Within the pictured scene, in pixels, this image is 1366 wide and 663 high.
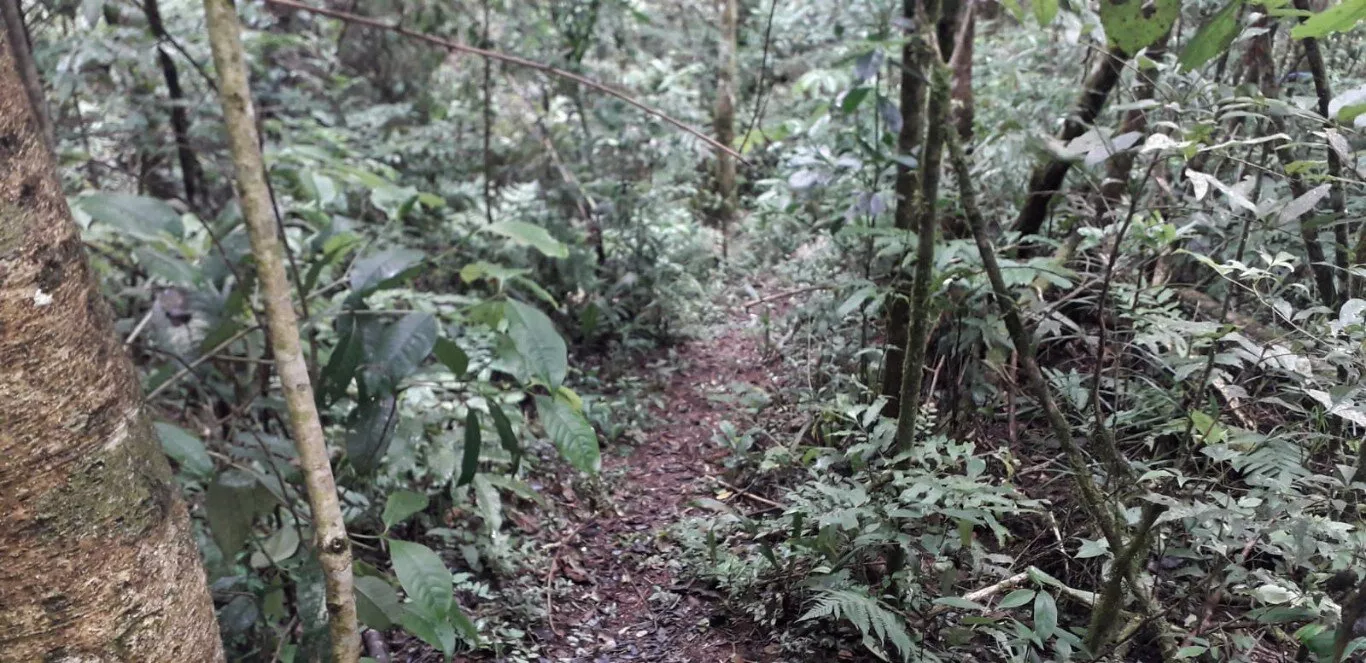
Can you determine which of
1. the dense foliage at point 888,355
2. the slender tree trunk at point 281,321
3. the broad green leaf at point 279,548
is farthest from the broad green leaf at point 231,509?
the slender tree trunk at point 281,321

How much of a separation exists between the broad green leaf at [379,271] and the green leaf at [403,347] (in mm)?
129

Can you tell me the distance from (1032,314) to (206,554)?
9.00 ft

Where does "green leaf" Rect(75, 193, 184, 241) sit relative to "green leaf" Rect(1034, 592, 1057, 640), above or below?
above

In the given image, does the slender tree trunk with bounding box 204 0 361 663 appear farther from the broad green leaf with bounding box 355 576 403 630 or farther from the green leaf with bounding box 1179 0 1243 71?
the green leaf with bounding box 1179 0 1243 71

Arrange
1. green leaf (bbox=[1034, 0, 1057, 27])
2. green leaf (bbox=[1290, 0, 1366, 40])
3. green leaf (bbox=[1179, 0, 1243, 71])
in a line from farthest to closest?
green leaf (bbox=[1034, 0, 1057, 27]) → green leaf (bbox=[1179, 0, 1243, 71]) → green leaf (bbox=[1290, 0, 1366, 40])

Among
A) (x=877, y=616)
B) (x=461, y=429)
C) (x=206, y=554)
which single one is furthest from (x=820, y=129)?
(x=206, y=554)

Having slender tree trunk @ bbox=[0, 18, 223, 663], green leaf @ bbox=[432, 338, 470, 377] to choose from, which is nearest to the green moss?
slender tree trunk @ bbox=[0, 18, 223, 663]

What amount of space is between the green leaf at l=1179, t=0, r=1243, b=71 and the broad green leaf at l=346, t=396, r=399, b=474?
6.47 ft

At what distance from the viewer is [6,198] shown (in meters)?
1.00

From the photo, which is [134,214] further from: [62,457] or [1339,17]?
[1339,17]

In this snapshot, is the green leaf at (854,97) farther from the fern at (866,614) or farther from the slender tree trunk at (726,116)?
the slender tree trunk at (726,116)

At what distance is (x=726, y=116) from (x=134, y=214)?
6.31 meters

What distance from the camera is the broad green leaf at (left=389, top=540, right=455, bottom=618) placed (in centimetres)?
183

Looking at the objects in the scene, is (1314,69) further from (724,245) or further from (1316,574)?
(724,245)
